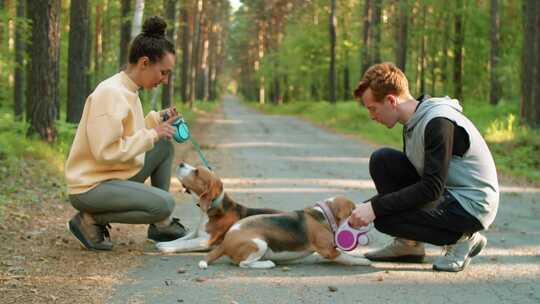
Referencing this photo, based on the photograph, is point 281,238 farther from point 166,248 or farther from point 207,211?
point 166,248

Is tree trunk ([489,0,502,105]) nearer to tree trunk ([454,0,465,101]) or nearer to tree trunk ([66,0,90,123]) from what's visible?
tree trunk ([454,0,465,101])

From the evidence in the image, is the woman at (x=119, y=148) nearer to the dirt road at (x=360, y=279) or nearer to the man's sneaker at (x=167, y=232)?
the man's sneaker at (x=167, y=232)

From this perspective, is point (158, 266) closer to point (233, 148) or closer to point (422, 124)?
point (422, 124)

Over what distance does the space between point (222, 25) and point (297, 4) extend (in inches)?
1056

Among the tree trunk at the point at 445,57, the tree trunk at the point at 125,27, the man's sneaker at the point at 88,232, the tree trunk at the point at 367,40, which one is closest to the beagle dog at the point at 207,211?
the man's sneaker at the point at 88,232

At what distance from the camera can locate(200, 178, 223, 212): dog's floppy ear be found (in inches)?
241

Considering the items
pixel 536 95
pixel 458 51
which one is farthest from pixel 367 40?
pixel 536 95

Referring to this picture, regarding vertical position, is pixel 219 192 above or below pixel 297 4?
below

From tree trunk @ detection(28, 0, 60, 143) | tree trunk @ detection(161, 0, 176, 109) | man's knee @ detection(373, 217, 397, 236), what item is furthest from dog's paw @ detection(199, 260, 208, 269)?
tree trunk @ detection(161, 0, 176, 109)

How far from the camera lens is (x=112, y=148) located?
5.84 meters

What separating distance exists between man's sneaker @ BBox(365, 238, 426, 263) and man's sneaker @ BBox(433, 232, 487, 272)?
331 mm

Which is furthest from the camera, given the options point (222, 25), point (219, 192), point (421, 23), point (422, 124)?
point (222, 25)

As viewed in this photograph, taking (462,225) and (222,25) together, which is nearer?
(462,225)

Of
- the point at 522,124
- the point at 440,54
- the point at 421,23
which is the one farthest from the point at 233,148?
the point at 440,54
